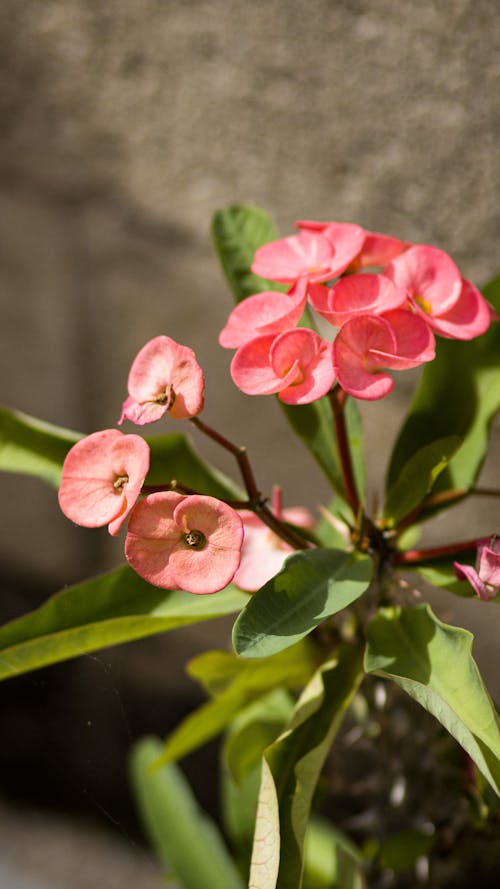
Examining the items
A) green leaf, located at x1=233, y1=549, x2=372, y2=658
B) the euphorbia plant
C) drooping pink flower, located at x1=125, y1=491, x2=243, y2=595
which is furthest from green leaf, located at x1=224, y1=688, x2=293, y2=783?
drooping pink flower, located at x1=125, y1=491, x2=243, y2=595

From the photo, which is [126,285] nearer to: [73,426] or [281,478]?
[73,426]

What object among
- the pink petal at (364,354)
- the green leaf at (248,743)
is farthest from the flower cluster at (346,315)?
the green leaf at (248,743)

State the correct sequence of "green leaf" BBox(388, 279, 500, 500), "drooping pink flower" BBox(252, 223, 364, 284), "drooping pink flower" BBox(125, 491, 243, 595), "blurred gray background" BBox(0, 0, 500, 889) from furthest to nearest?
"blurred gray background" BBox(0, 0, 500, 889)
"green leaf" BBox(388, 279, 500, 500)
"drooping pink flower" BBox(252, 223, 364, 284)
"drooping pink flower" BBox(125, 491, 243, 595)

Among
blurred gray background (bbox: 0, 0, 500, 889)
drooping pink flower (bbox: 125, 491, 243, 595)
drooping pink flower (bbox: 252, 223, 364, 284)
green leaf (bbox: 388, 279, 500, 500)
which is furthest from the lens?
blurred gray background (bbox: 0, 0, 500, 889)

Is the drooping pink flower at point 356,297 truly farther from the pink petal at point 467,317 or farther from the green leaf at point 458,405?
the green leaf at point 458,405

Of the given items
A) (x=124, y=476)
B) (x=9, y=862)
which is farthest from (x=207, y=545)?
(x=9, y=862)

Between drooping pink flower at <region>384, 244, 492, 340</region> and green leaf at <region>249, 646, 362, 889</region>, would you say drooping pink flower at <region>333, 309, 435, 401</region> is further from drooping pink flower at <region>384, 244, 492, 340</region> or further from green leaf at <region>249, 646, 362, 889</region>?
green leaf at <region>249, 646, 362, 889</region>
